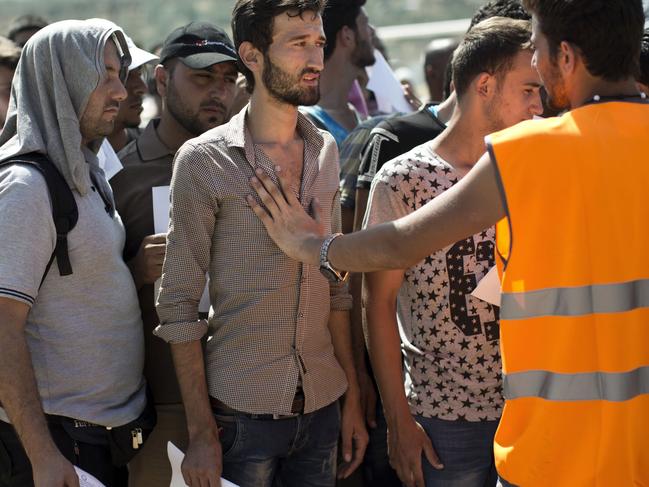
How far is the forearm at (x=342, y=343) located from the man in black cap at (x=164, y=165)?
0.63 metres

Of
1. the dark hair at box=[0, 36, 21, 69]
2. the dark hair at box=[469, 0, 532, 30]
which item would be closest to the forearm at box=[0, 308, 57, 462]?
the dark hair at box=[0, 36, 21, 69]

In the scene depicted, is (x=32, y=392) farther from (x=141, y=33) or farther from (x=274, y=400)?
(x=141, y=33)

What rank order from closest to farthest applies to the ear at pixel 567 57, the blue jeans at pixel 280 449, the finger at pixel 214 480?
the ear at pixel 567 57 → the finger at pixel 214 480 → the blue jeans at pixel 280 449

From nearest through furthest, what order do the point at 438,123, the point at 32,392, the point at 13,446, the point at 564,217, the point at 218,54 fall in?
1. the point at 564,217
2. the point at 32,392
3. the point at 13,446
4. the point at 438,123
5. the point at 218,54

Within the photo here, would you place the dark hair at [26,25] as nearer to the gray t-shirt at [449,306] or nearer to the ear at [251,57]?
the ear at [251,57]

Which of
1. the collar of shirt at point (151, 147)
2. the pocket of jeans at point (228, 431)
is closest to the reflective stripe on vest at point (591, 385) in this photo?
the pocket of jeans at point (228, 431)

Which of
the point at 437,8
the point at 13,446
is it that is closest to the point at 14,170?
the point at 13,446

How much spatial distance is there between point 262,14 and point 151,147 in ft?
3.16

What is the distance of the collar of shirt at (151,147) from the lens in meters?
4.00

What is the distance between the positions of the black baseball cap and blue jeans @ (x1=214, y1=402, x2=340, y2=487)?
5.66 ft

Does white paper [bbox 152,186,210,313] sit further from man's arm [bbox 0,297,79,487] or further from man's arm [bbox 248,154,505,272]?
man's arm [bbox 0,297,79,487]

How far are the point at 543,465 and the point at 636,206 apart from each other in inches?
26.6

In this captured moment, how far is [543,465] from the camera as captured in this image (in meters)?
2.43

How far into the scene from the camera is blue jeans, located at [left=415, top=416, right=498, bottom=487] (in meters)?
3.32
